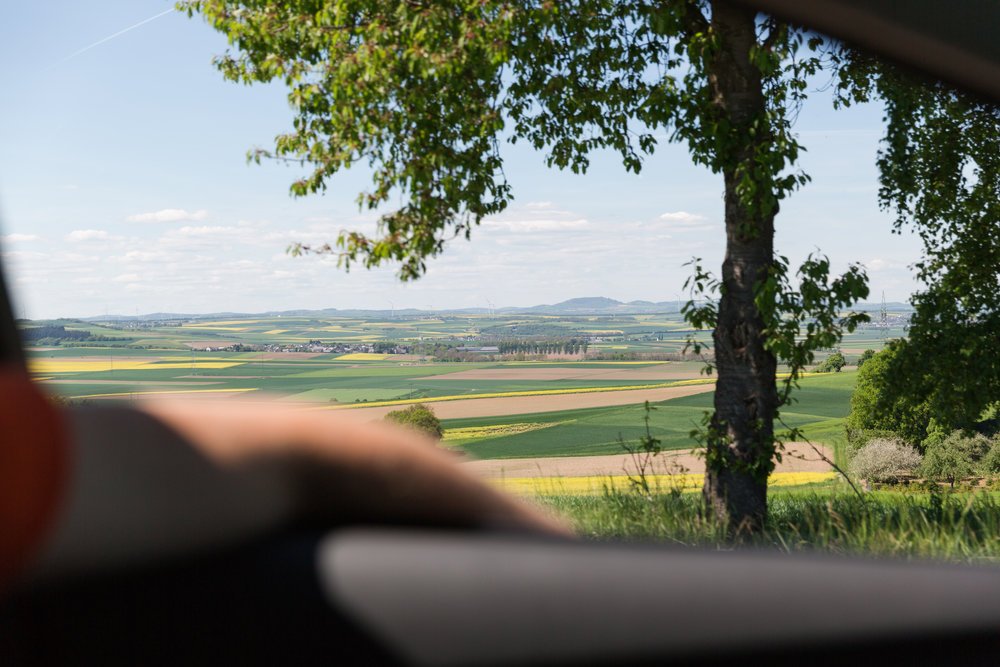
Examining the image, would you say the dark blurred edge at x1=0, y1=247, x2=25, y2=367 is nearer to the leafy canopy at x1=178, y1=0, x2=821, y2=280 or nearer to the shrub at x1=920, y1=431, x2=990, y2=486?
the leafy canopy at x1=178, y1=0, x2=821, y2=280

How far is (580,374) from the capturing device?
342 inches

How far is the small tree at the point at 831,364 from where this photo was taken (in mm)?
5906

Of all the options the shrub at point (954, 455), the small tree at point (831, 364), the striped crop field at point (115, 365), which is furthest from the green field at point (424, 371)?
the shrub at point (954, 455)

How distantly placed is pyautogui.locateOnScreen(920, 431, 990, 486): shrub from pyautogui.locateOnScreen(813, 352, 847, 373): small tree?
4.85 ft

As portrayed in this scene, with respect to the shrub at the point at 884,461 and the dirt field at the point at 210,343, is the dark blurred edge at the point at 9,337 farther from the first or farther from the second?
the shrub at the point at 884,461

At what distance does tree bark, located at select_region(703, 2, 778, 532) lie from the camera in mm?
5426

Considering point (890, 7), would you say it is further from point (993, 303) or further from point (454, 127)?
point (993, 303)

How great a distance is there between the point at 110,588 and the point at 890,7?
2.70 feet

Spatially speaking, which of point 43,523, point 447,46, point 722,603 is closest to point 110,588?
point 43,523

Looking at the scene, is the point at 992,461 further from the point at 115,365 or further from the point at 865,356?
the point at 115,365

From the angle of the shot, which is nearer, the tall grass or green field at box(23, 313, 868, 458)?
green field at box(23, 313, 868, 458)

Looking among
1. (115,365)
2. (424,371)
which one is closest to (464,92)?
(424,371)

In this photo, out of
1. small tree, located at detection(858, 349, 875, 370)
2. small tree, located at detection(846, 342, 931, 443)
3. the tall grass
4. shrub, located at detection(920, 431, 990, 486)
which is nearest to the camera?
the tall grass

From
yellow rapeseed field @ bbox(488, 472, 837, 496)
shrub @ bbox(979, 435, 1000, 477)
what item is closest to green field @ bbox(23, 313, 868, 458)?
yellow rapeseed field @ bbox(488, 472, 837, 496)
